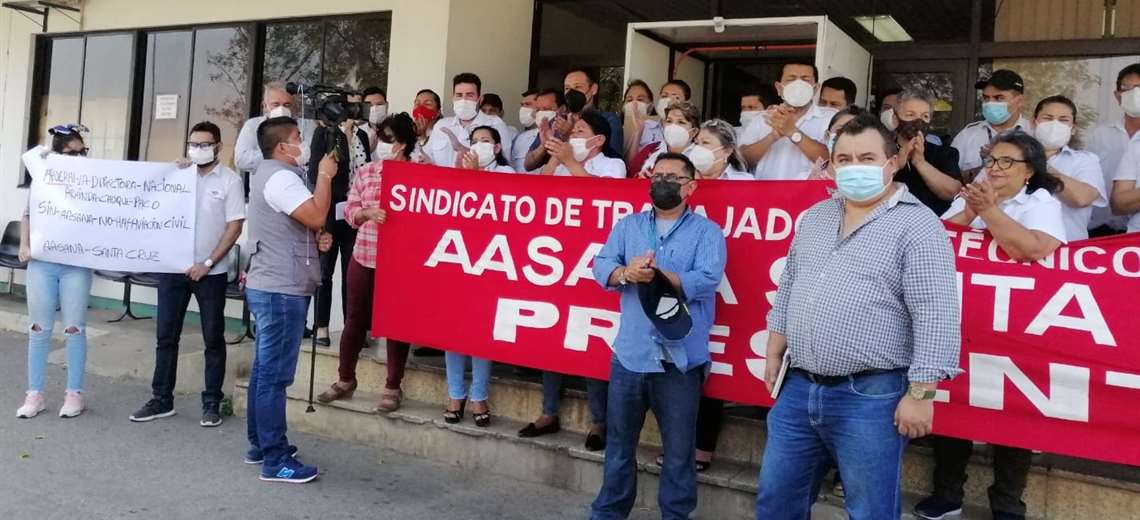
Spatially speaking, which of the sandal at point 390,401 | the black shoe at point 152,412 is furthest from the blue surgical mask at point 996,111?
the black shoe at point 152,412

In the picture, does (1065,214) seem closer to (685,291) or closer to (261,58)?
(685,291)

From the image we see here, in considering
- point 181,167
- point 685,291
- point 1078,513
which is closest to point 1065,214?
point 1078,513

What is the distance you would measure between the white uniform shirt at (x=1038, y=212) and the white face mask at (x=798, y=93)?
4.63 ft

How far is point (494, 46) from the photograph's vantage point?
7.97 meters

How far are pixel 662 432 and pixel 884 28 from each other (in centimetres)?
440

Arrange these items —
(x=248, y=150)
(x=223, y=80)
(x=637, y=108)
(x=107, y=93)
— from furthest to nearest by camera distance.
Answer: (x=107, y=93), (x=223, y=80), (x=248, y=150), (x=637, y=108)

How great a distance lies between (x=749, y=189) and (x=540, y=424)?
177cm

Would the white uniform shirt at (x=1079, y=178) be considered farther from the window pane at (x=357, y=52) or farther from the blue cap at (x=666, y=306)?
the window pane at (x=357, y=52)

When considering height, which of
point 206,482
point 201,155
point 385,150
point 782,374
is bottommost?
point 206,482

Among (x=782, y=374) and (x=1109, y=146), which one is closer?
(x=782, y=374)

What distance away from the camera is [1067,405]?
383 cm

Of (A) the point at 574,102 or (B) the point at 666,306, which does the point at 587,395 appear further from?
(A) the point at 574,102

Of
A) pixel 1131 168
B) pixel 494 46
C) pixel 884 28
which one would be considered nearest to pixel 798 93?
pixel 1131 168

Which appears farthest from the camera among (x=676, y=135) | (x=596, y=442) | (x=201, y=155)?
(x=201, y=155)
